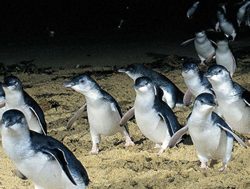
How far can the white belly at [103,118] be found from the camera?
4.67m

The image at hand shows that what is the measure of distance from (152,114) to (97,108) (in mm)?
431

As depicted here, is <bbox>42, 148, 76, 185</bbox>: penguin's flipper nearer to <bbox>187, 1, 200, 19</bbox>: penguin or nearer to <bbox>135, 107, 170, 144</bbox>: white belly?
<bbox>135, 107, 170, 144</bbox>: white belly

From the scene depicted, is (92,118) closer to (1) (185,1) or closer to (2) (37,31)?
(2) (37,31)

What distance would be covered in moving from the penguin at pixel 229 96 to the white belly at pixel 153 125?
48 centimetres

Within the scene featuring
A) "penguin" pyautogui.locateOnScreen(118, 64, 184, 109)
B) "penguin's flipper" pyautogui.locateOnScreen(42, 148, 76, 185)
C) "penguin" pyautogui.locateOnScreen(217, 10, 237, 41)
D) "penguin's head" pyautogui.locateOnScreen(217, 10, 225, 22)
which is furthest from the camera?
"penguin's head" pyautogui.locateOnScreen(217, 10, 225, 22)

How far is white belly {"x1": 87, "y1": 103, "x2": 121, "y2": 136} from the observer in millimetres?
4668

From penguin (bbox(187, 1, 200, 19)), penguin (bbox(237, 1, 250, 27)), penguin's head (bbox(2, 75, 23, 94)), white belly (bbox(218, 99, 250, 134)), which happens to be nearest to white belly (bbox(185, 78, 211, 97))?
white belly (bbox(218, 99, 250, 134))

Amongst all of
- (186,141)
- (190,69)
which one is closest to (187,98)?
(190,69)

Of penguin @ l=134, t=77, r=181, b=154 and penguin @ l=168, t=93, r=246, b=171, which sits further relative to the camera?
penguin @ l=134, t=77, r=181, b=154

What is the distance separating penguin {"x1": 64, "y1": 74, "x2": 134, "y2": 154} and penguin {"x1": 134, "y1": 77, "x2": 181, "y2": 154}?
24cm

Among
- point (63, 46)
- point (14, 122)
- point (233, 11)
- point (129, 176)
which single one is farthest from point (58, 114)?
point (233, 11)

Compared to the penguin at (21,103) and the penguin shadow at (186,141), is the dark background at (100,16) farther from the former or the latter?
the penguin at (21,103)

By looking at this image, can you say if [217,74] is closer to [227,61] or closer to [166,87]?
[166,87]

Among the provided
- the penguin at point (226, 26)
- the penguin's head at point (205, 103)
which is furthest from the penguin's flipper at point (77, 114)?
the penguin at point (226, 26)
